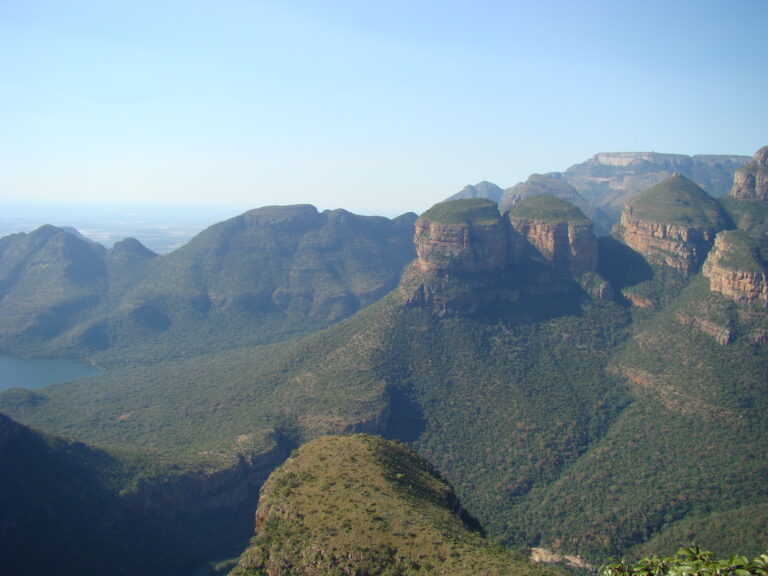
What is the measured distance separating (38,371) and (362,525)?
122099 millimetres

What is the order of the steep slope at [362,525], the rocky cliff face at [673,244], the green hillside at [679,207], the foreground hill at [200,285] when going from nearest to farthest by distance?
the steep slope at [362,525], the rocky cliff face at [673,244], the green hillside at [679,207], the foreground hill at [200,285]

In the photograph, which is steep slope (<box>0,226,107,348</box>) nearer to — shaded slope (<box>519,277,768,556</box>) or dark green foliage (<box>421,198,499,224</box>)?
dark green foliage (<box>421,198,499,224</box>)

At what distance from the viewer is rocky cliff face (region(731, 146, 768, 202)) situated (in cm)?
11619

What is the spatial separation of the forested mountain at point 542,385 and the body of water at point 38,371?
57.1 ft

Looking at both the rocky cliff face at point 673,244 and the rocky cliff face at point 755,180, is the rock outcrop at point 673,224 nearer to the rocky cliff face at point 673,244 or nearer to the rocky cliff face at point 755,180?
the rocky cliff face at point 673,244

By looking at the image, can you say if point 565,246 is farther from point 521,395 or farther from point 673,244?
point 521,395

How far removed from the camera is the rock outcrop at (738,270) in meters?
83.5

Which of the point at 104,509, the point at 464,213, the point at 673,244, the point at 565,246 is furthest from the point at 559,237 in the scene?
the point at 104,509

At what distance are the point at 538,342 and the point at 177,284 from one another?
104 metres

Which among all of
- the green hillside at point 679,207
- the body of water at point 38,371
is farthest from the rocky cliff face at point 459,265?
the body of water at point 38,371

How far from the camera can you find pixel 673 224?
106312 mm

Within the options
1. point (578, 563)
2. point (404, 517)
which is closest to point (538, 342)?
point (578, 563)

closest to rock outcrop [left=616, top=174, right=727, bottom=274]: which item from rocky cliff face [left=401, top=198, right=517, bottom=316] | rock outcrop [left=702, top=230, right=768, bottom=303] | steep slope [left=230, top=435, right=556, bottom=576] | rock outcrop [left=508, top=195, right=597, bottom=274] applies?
rock outcrop [left=702, top=230, right=768, bottom=303]

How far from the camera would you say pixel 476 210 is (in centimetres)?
10700
